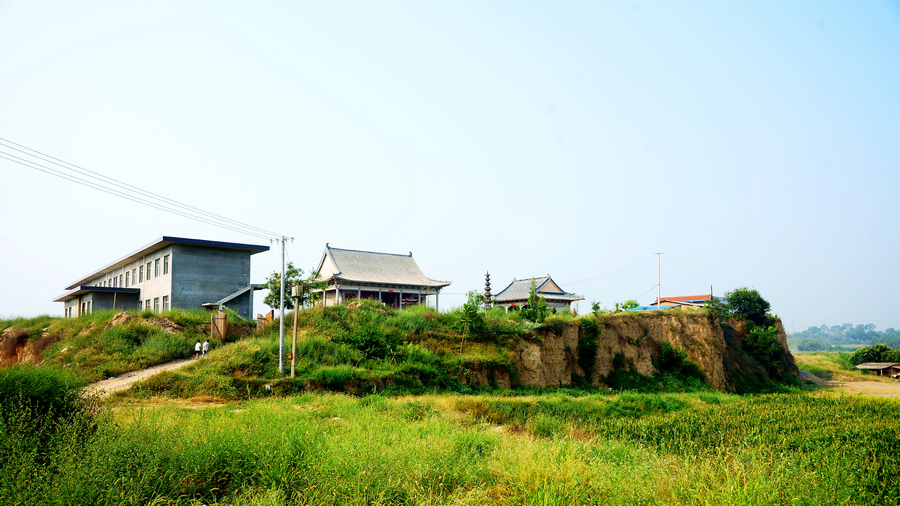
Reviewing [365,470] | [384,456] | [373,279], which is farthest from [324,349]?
[365,470]

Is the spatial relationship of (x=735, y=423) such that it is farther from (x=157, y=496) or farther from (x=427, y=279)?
(x=427, y=279)

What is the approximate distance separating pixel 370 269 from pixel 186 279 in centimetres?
1049

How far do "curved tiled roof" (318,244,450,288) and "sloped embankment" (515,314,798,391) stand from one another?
30.4 ft

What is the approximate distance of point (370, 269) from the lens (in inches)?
1223

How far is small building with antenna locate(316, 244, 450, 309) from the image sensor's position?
29469mm

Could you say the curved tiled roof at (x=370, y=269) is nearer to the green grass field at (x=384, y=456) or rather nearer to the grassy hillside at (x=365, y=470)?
the green grass field at (x=384, y=456)

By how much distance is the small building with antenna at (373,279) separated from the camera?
29.5 m

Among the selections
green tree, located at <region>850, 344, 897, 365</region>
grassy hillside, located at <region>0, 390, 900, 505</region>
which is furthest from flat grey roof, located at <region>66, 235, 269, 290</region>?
green tree, located at <region>850, 344, 897, 365</region>

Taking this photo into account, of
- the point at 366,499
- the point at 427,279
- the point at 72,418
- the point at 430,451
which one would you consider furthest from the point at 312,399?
the point at 427,279

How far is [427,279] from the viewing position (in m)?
32.2

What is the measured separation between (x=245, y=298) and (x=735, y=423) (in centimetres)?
2265

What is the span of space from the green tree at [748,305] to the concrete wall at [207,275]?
35411 millimetres

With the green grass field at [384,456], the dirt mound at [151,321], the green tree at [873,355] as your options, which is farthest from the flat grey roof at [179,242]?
the green tree at [873,355]

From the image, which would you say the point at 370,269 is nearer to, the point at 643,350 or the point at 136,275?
the point at 136,275
